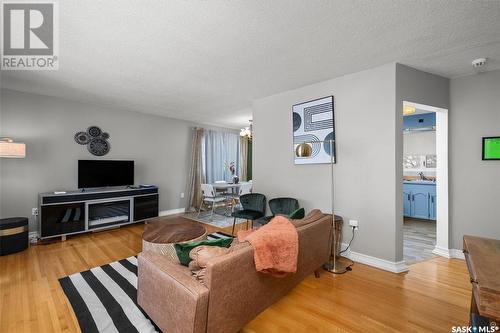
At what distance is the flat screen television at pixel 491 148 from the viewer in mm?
2775

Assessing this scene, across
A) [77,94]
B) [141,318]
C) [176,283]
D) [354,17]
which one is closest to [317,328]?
[176,283]

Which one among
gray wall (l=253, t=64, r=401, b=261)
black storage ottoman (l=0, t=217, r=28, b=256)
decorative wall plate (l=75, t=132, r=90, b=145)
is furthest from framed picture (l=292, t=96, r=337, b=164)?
black storage ottoman (l=0, t=217, r=28, b=256)

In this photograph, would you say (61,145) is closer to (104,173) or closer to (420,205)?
(104,173)

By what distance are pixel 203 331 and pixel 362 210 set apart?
2.39 meters

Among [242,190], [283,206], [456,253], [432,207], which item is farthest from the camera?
[242,190]

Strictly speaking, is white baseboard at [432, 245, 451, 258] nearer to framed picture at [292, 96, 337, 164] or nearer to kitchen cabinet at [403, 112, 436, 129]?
framed picture at [292, 96, 337, 164]

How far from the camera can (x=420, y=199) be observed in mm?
4738

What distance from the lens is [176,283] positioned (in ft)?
4.64

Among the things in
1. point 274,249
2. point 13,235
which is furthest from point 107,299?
point 13,235

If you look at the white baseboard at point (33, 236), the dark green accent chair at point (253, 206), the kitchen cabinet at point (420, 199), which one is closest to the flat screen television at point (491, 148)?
the kitchen cabinet at point (420, 199)

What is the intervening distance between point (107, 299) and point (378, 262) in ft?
10.0

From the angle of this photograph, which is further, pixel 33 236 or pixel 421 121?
pixel 421 121

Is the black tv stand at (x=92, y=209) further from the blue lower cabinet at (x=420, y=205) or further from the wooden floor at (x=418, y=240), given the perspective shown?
the blue lower cabinet at (x=420, y=205)

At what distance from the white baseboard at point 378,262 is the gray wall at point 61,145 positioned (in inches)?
174
